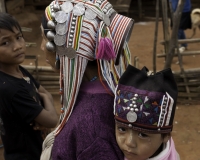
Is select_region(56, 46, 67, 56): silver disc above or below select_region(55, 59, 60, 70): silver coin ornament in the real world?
above

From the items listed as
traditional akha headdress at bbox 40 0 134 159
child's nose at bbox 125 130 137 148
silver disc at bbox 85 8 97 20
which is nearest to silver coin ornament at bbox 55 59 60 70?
traditional akha headdress at bbox 40 0 134 159

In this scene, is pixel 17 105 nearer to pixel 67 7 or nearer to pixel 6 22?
pixel 6 22

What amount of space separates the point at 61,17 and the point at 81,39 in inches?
5.2

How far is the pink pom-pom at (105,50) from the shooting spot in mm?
1483

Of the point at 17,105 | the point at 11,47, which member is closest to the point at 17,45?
the point at 11,47

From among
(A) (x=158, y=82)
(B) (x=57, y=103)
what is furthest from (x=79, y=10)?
(B) (x=57, y=103)

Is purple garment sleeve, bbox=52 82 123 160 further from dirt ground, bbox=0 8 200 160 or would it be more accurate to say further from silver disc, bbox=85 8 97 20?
dirt ground, bbox=0 8 200 160

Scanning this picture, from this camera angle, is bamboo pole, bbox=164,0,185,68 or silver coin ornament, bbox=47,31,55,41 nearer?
silver coin ornament, bbox=47,31,55,41

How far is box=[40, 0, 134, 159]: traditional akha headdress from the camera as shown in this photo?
1.53 meters

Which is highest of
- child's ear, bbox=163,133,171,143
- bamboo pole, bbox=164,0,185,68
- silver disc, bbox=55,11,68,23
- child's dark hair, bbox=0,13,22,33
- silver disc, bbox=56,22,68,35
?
silver disc, bbox=55,11,68,23

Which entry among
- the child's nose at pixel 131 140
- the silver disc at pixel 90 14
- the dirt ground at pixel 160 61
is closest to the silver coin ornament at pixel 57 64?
the silver disc at pixel 90 14

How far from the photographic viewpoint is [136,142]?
1.35 metres

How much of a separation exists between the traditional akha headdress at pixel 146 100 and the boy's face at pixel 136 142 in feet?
0.11

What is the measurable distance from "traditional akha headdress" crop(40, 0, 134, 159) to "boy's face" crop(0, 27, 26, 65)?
54 centimetres
